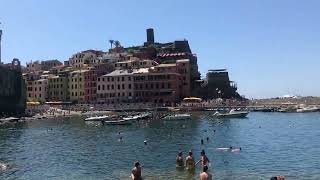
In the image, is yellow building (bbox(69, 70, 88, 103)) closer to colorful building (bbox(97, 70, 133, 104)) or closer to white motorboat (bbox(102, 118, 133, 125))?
colorful building (bbox(97, 70, 133, 104))

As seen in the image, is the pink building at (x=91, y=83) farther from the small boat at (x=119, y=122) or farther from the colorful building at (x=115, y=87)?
the small boat at (x=119, y=122)

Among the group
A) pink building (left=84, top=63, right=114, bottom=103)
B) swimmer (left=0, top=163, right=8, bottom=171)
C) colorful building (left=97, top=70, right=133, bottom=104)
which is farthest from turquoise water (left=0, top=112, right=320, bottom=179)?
pink building (left=84, top=63, right=114, bottom=103)

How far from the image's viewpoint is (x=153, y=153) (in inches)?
2376

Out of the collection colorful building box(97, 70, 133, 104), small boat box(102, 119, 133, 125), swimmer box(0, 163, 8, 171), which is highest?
colorful building box(97, 70, 133, 104)

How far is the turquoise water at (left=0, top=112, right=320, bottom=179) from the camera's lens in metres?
45.6

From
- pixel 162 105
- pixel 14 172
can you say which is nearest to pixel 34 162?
pixel 14 172

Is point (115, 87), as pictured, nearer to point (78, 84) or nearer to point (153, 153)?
point (78, 84)

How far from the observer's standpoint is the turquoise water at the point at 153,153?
149ft

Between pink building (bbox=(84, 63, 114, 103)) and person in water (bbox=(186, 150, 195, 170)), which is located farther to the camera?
pink building (bbox=(84, 63, 114, 103))

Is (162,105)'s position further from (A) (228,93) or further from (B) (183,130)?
(B) (183,130)

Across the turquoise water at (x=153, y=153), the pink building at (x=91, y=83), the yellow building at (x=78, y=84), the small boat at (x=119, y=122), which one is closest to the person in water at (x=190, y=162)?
the turquoise water at (x=153, y=153)

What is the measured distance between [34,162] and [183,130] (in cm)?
4295

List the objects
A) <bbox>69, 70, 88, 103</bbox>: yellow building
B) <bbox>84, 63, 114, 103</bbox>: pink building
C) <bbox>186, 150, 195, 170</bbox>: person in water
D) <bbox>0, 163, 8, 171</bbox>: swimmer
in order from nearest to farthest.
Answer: <bbox>186, 150, 195, 170</bbox>: person in water, <bbox>0, 163, 8, 171</bbox>: swimmer, <bbox>84, 63, 114, 103</bbox>: pink building, <bbox>69, 70, 88, 103</bbox>: yellow building

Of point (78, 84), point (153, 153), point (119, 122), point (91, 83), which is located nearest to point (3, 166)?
point (153, 153)
